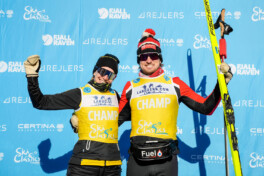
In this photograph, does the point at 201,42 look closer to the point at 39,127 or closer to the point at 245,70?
the point at 245,70

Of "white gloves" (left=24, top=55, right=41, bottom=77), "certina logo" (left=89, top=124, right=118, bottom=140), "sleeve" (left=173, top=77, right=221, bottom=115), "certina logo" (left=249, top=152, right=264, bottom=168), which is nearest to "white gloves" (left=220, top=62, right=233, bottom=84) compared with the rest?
"sleeve" (left=173, top=77, right=221, bottom=115)

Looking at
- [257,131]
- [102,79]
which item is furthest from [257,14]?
[102,79]

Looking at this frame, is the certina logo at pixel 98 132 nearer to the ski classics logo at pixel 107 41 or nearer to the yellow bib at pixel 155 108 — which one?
the yellow bib at pixel 155 108

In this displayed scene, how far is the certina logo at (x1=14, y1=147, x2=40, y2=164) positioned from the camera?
3.43 m

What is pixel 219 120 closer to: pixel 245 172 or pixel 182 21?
pixel 245 172

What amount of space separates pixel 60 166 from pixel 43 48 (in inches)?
71.2

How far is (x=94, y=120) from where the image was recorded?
2.04 meters

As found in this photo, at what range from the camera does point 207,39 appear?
350 centimetres

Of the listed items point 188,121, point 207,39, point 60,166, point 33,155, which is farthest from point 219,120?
point 33,155

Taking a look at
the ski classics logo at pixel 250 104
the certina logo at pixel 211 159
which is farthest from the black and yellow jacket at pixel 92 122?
the ski classics logo at pixel 250 104

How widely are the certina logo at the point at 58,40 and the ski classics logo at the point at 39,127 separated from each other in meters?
1.24

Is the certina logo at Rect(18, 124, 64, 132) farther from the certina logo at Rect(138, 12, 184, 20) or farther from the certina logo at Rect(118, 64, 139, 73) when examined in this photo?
the certina logo at Rect(138, 12, 184, 20)

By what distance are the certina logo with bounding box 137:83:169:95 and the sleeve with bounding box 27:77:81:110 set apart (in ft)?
1.88

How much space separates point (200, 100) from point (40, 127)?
249cm
